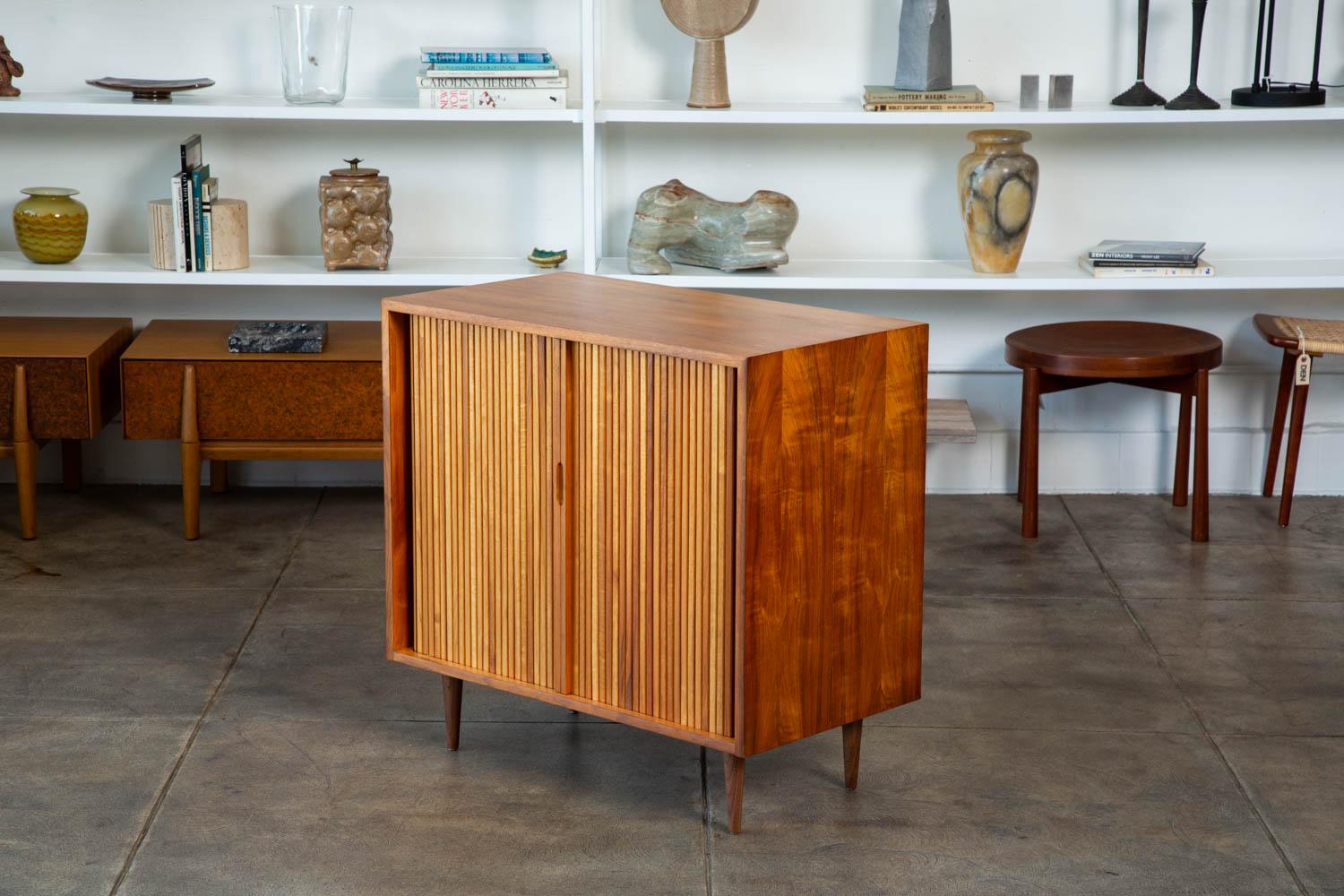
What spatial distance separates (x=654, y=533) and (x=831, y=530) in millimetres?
288

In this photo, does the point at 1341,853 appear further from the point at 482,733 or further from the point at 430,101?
the point at 430,101

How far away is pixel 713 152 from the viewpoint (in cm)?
469

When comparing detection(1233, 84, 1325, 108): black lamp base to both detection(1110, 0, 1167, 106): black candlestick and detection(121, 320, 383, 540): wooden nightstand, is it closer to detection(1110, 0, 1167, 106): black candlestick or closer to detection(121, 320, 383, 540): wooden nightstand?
detection(1110, 0, 1167, 106): black candlestick

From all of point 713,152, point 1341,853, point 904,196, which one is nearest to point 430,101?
point 713,152

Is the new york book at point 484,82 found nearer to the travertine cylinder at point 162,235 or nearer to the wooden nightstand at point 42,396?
the travertine cylinder at point 162,235

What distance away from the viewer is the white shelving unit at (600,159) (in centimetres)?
A: 428

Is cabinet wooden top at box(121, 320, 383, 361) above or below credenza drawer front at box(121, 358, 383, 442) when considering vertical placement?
above

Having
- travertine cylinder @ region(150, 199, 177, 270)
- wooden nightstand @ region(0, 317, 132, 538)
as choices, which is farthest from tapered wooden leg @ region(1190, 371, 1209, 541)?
wooden nightstand @ region(0, 317, 132, 538)

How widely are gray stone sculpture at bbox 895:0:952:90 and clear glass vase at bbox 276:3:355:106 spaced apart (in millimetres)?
1493

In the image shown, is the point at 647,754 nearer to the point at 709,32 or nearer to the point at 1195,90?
the point at 709,32

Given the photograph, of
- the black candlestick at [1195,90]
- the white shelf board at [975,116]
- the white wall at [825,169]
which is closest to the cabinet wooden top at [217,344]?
the white wall at [825,169]

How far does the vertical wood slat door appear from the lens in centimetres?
258

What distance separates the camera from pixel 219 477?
4.78 m

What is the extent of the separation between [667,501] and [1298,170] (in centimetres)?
285
